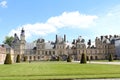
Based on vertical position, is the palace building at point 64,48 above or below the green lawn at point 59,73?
above

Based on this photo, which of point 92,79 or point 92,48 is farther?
point 92,48

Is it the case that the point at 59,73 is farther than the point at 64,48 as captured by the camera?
No

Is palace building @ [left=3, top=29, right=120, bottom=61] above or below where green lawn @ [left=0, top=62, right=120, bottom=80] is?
above

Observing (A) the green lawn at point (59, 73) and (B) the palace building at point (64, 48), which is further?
(B) the palace building at point (64, 48)

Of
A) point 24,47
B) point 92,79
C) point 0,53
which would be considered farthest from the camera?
point 24,47

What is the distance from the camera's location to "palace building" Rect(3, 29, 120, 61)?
396 ft

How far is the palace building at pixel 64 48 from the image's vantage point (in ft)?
396

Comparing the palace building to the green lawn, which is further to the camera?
the palace building

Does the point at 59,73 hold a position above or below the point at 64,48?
below

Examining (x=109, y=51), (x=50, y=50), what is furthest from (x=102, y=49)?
(x=50, y=50)

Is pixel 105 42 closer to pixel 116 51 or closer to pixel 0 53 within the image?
pixel 116 51

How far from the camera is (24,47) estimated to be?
11981 cm

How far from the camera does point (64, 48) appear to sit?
402 feet

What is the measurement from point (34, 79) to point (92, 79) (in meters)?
3.93
